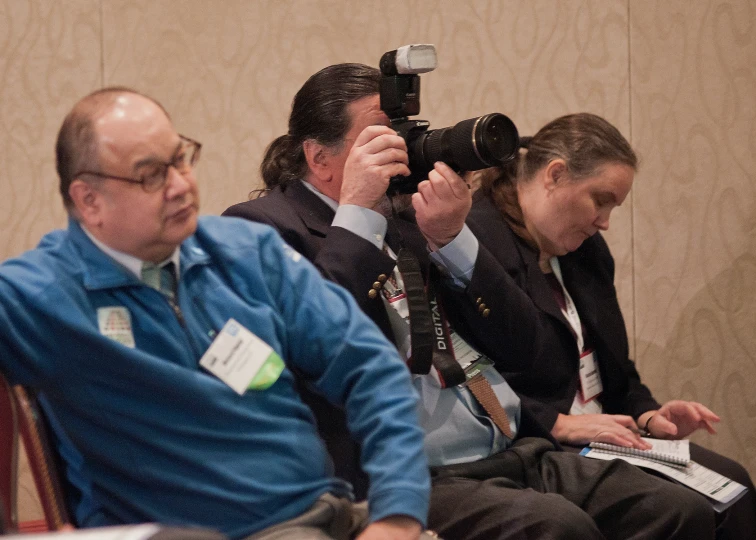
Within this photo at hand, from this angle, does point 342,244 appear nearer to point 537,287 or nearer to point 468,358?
point 468,358

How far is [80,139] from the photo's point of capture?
1379 mm

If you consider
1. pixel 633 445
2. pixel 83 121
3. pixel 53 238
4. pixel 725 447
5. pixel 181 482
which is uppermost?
pixel 83 121

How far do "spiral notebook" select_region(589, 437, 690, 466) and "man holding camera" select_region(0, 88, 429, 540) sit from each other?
2.88 ft

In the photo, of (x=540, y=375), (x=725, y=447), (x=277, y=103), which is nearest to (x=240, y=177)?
(x=277, y=103)

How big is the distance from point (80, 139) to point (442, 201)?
0.76 m

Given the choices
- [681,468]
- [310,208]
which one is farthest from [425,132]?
[681,468]

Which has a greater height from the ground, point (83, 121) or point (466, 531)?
point (83, 121)

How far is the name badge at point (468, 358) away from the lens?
1.98 m

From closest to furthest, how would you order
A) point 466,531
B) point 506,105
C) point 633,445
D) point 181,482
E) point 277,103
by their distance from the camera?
point 181,482, point 466,531, point 633,445, point 277,103, point 506,105

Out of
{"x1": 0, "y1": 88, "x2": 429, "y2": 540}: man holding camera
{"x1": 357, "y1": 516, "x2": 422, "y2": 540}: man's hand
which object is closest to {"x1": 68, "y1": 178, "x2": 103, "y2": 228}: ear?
{"x1": 0, "y1": 88, "x2": 429, "y2": 540}: man holding camera

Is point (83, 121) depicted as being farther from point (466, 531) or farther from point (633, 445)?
point (633, 445)

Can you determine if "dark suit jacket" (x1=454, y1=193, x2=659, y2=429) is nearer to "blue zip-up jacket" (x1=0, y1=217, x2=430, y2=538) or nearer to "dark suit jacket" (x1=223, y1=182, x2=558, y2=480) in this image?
"dark suit jacket" (x1=223, y1=182, x2=558, y2=480)

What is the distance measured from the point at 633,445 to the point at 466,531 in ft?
1.94

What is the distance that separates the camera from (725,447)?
3.36m
